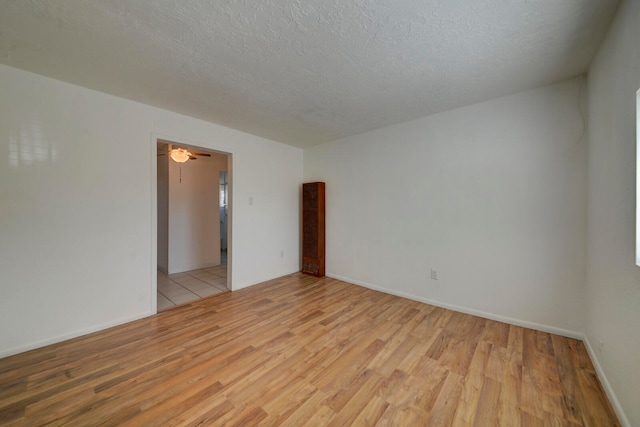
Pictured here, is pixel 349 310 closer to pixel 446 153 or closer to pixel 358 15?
pixel 446 153

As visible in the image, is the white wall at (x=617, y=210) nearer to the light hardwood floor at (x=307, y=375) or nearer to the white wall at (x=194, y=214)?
the light hardwood floor at (x=307, y=375)

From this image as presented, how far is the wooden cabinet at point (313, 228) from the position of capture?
13.8 feet

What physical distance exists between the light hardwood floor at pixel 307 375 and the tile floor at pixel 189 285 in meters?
0.54

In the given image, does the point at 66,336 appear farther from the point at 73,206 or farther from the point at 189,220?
the point at 189,220

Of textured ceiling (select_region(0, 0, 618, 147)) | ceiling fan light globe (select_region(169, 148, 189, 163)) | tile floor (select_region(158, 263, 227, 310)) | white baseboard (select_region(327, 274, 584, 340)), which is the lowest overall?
tile floor (select_region(158, 263, 227, 310))

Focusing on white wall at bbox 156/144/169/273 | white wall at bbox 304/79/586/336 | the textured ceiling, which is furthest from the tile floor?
the textured ceiling

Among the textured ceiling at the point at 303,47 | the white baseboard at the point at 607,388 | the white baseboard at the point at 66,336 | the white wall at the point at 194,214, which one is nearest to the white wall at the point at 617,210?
the white baseboard at the point at 607,388

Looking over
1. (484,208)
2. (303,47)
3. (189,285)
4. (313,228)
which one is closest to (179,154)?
(189,285)

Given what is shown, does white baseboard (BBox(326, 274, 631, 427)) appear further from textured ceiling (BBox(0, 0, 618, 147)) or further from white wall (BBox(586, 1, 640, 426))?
textured ceiling (BBox(0, 0, 618, 147))

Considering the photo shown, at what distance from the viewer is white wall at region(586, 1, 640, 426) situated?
1.23 m

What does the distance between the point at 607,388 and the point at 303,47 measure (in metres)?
3.16

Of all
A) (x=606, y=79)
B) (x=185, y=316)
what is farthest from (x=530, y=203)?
(x=185, y=316)

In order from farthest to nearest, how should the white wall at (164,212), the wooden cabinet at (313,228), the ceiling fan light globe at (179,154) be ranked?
the white wall at (164,212), the wooden cabinet at (313,228), the ceiling fan light globe at (179,154)

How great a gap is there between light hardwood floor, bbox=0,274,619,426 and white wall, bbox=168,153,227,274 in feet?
7.10
